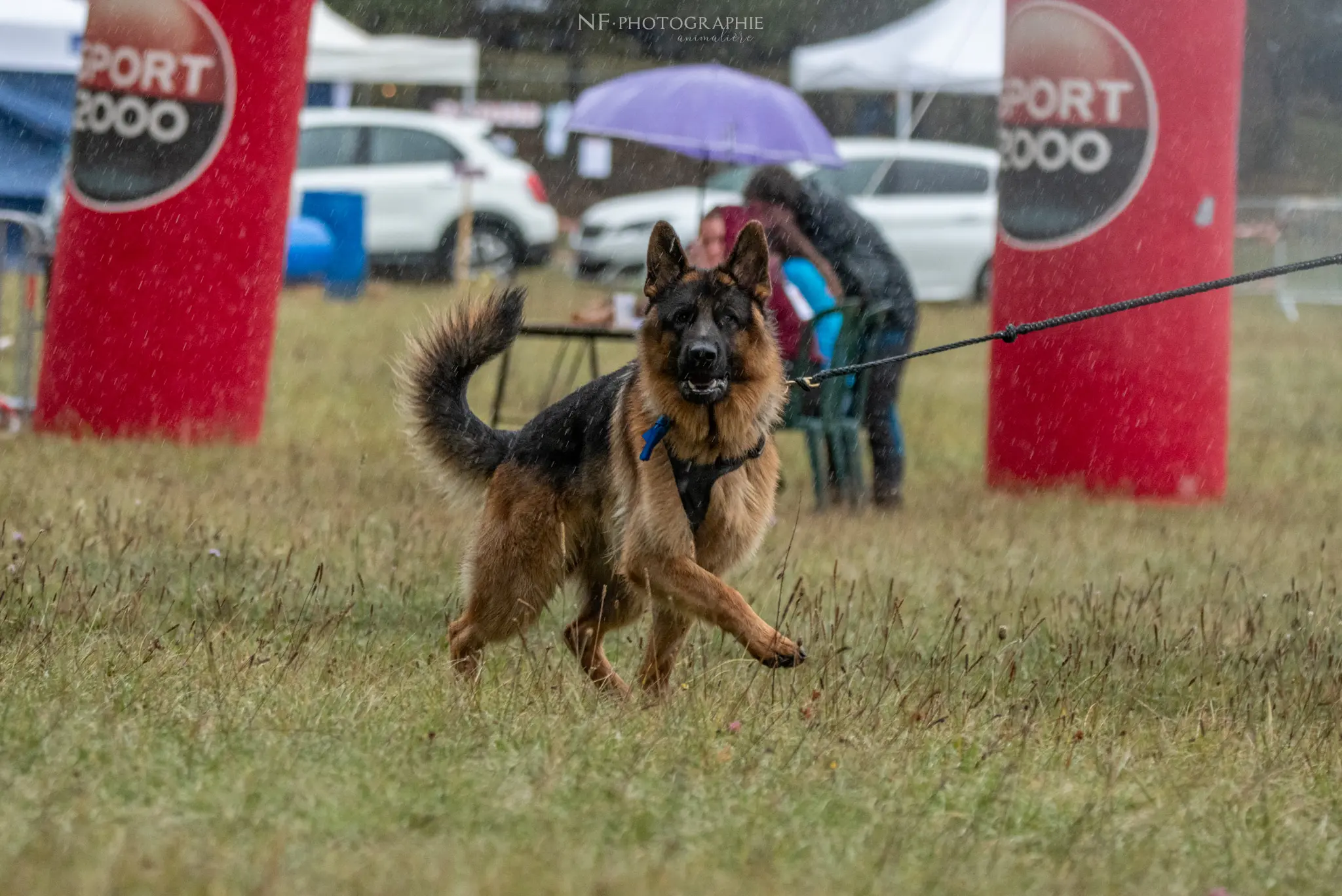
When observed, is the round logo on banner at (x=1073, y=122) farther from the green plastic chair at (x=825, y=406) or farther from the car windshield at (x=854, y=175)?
the car windshield at (x=854, y=175)

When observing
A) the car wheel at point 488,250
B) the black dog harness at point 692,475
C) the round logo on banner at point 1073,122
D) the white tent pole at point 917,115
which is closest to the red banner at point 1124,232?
the round logo on banner at point 1073,122

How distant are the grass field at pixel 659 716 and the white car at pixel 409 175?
43.6 ft

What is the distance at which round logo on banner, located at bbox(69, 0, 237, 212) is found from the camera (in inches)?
377

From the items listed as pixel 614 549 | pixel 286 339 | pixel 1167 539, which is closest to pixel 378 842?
pixel 614 549

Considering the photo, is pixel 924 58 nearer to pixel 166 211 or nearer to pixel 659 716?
pixel 166 211

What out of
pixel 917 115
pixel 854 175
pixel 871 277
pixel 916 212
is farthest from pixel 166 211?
pixel 917 115

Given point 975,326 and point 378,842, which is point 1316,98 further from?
point 378,842

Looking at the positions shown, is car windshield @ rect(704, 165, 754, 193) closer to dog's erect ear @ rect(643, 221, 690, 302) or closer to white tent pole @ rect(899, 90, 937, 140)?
white tent pole @ rect(899, 90, 937, 140)

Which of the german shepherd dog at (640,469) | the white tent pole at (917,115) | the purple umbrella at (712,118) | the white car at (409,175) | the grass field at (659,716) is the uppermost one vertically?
the white tent pole at (917,115)

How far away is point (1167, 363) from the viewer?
9.46m

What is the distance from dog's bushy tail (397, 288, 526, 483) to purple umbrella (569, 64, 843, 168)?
625 centimetres

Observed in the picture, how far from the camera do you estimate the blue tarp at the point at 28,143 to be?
15.6 m

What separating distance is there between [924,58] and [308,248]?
30.1 feet

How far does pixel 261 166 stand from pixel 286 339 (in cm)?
599
